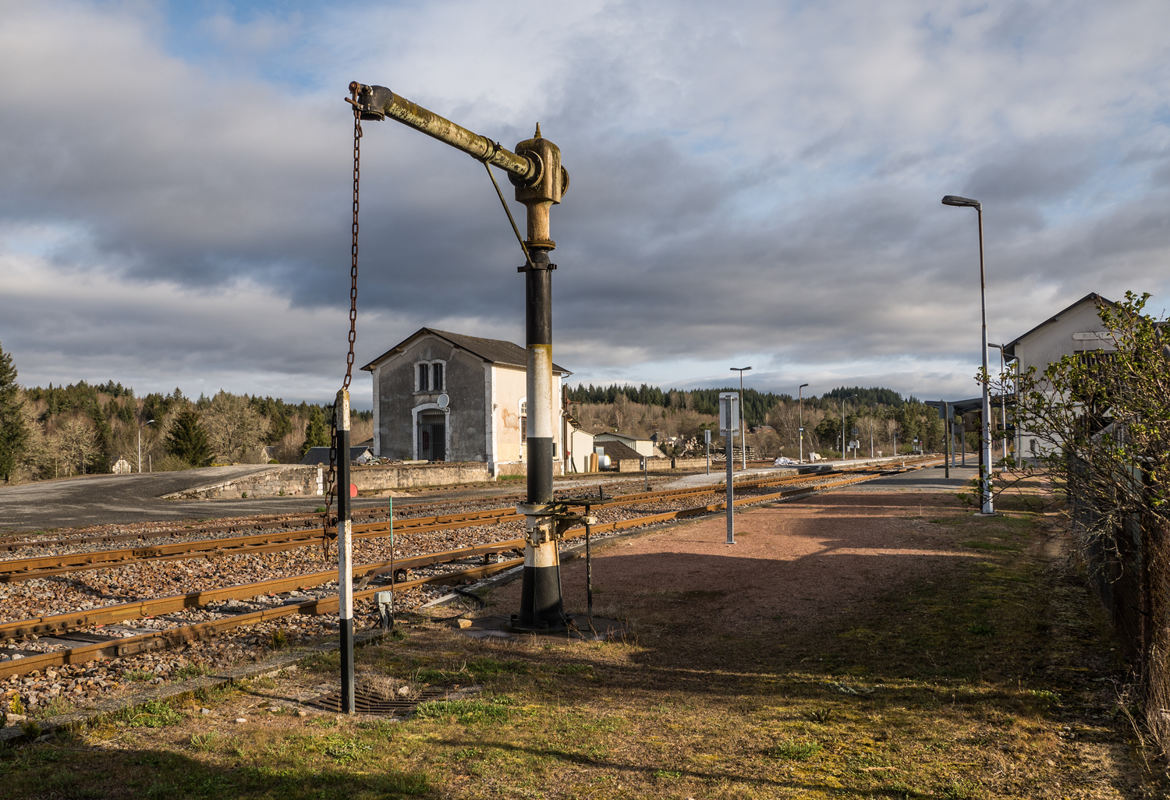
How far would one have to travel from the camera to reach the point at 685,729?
530cm

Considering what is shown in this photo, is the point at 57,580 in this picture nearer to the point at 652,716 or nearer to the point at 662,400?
the point at 652,716

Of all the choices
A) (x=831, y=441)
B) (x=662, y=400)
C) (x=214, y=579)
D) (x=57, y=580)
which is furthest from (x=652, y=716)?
(x=662, y=400)

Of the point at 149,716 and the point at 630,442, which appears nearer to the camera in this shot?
the point at 149,716

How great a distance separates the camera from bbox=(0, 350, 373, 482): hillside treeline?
5338 centimetres

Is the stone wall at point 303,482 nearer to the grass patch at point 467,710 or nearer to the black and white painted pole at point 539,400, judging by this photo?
the black and white painted pole at point 539,400

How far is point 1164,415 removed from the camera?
4.94 m

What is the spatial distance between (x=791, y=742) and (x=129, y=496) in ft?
100.0

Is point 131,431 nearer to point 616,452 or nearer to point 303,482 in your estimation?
point 616,452

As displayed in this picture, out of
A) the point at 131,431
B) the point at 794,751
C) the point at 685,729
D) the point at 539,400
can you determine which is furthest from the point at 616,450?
the point at 794,751

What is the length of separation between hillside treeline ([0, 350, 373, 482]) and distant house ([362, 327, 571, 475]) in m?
11.8

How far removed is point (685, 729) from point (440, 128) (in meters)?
5.40

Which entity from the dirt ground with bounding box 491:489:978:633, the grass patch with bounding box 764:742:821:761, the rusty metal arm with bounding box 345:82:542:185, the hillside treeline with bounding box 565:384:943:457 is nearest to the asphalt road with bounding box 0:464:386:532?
the dirt ground with bounding box 491:489:978:633

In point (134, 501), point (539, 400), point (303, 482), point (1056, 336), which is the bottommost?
point (134, 501)

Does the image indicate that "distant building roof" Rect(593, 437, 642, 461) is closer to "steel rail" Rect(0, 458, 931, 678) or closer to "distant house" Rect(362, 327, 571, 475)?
"distant house" Rect(362, 327, 571, 475)
